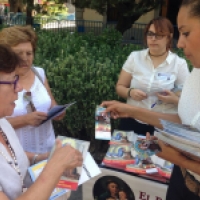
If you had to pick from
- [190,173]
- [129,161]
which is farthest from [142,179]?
[190,173]

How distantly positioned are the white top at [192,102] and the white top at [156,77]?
76 cm

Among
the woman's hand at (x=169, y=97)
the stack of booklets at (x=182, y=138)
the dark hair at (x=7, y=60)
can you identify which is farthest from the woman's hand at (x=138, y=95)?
the dark hair at (x=7, y=60)

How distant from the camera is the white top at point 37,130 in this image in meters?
2.08

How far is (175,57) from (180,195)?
1334 mm

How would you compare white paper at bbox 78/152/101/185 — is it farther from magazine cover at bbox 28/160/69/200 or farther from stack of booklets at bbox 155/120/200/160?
stack of booklets at bbox 155/120/200/160

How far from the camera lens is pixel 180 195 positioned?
1.58 m

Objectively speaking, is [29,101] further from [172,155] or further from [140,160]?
[172,155]

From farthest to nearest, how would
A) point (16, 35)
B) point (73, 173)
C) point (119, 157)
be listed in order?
point (16, 35) < point (119, 157) < point (73, 173)

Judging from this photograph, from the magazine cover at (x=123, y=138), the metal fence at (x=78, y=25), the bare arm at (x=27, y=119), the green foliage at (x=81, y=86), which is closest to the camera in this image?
the bare arm at (x=27, y=119)

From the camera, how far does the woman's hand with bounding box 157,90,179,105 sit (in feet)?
7.32

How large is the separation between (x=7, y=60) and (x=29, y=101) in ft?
2.57

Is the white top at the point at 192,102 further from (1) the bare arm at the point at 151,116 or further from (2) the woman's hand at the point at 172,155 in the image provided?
(1) the bare arm at the point at 151,116

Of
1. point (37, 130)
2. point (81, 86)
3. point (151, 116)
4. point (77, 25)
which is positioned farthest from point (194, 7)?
point (77, 25)

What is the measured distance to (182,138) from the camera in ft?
4.07
